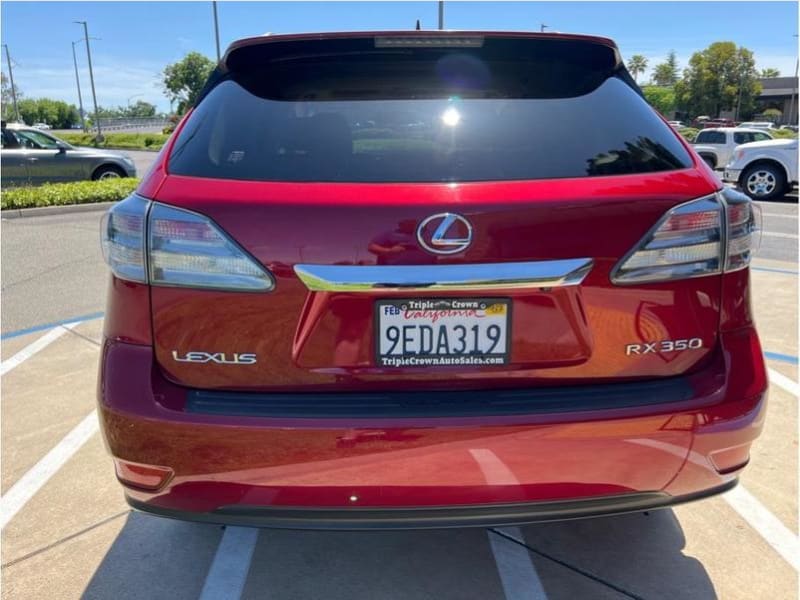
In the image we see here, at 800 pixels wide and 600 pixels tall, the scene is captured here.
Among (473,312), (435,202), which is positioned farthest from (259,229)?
(473,312)

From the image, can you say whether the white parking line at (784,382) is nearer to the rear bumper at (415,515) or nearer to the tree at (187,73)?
the rear bumper at (415,515)

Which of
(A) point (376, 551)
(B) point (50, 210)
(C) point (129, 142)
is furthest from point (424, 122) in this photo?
(C) point (129, 142)

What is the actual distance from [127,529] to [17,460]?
90cm

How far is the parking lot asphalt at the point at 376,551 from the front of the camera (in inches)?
88.8

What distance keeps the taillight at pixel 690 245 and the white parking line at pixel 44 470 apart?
2546mm

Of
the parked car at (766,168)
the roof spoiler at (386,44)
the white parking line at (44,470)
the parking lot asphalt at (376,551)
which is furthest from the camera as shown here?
the parked car at (766,168)

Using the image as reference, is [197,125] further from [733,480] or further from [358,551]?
[733,480]

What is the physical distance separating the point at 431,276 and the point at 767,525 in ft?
6.22

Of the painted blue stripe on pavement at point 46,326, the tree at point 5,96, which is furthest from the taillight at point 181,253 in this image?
the tree at point 5,96

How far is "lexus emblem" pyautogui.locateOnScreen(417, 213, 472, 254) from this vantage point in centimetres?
169

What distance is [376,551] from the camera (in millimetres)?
2451

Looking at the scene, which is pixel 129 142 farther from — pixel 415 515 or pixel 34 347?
pixel 415 515

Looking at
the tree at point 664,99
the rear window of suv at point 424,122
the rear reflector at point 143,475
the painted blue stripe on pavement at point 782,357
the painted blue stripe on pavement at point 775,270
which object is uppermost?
the tree at point 664,99

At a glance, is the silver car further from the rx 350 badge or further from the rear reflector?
the rx 350 badge
